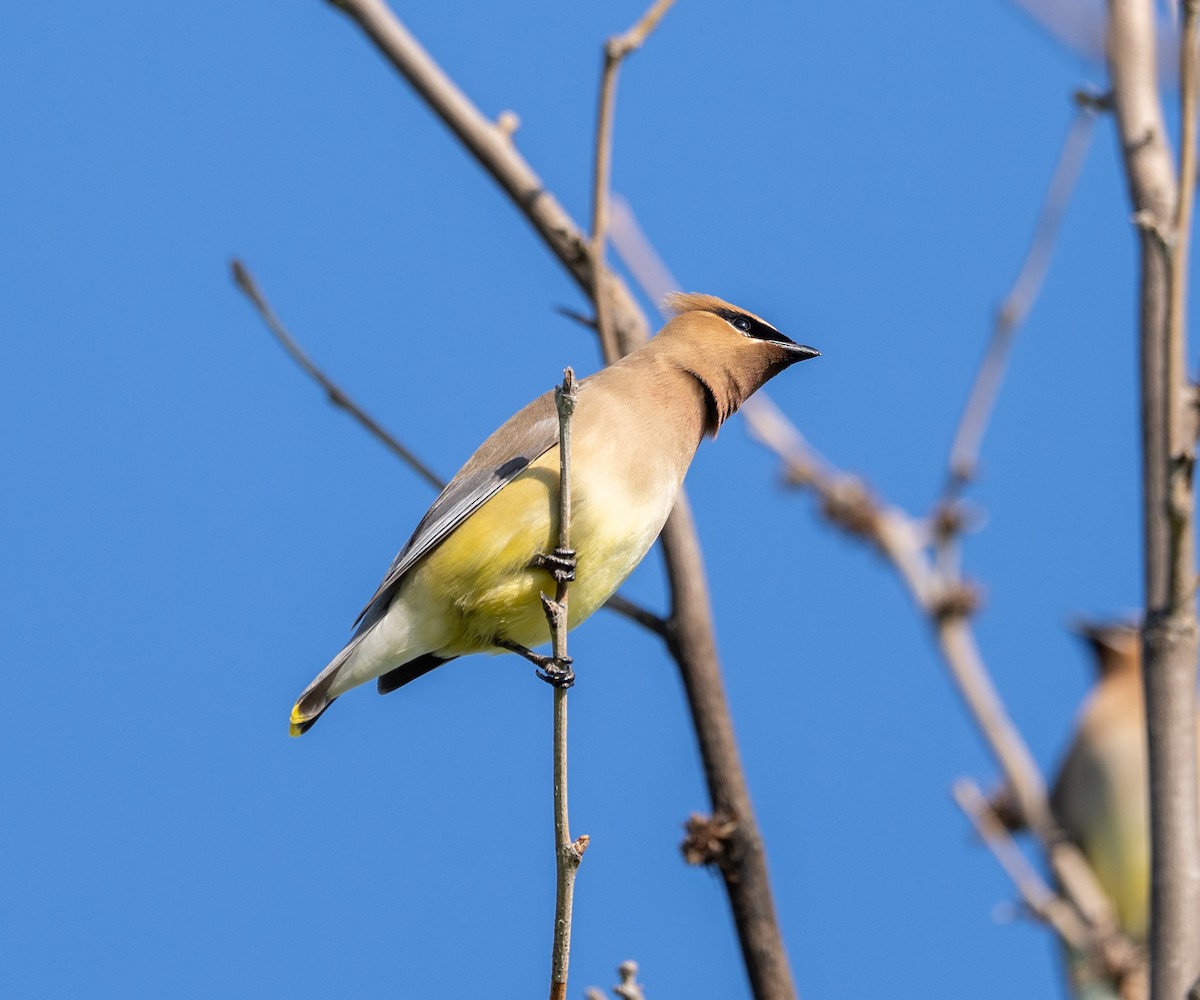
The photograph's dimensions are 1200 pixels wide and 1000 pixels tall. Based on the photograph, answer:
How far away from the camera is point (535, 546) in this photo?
3.88 metres

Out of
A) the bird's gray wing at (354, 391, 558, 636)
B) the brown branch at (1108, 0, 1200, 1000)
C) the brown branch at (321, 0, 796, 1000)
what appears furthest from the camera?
the bird's gray wing at (354, 391, 558, 636)

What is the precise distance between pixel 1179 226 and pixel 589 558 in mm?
1454

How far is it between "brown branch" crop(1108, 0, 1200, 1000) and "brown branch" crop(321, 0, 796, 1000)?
82 cm

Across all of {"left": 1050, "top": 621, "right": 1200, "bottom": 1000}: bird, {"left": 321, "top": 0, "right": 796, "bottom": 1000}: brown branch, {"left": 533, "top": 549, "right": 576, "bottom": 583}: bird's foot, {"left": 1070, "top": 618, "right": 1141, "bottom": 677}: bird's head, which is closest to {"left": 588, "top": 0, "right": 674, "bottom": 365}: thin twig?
{"left": 321, "top": 0, "right": 796, "bottom": 1000}: brown branch

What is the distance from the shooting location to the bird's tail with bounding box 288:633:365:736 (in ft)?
13.9

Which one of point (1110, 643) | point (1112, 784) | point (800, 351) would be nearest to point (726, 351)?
point (800, 351)

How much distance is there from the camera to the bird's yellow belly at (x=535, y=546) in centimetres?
385

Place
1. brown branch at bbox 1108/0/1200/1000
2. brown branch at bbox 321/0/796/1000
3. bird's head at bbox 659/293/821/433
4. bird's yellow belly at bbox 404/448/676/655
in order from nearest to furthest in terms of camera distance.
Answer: brown branch at bbox 1108/0/1200/1000 < brown branch at bbox 321/0/796/1000 < bird's yellow belly at bbox 404/448/676/655 < bird's head at bbox 659/293/821/433

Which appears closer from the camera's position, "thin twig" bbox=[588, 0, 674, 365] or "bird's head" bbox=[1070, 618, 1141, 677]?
"thin twig" bbox=[588, 0, 674, 365]

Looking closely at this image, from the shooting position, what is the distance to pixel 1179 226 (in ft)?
11.0

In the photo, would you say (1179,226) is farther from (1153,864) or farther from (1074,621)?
(1074,621)

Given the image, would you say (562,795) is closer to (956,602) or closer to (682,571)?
(682,571)

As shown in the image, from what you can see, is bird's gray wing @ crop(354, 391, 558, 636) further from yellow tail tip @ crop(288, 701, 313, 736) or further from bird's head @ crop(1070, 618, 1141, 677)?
bird's head @ crop(1070, 618, 1141, 677)

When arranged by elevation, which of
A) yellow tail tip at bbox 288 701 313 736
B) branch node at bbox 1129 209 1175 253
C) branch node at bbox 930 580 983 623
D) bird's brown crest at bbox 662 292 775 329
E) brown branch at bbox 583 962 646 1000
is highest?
bird's brown crest at bbox 662 292 775 329
